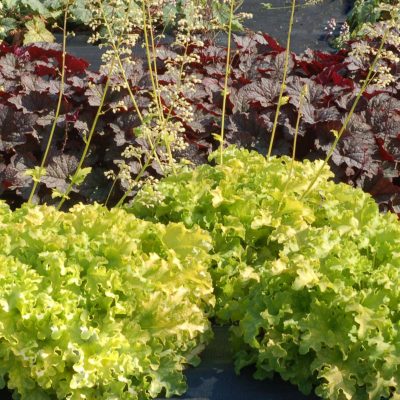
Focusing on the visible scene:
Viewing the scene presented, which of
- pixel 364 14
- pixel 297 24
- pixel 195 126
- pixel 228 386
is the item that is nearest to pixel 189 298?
pixel 228 386

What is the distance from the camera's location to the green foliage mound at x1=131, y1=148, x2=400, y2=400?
2826 millimetres

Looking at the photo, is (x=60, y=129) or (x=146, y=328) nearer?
(x=146, y=328)

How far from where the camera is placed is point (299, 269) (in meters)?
2.94

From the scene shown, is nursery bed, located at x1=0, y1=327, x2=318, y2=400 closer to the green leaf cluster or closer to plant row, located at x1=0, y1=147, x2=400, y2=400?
plant row, located at x1=0, y1=147, x2=400, y2=400

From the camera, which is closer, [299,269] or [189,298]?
[299,269]

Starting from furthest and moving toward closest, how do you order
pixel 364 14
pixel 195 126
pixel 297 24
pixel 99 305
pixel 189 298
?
1. pixel 297 24
2. pixel 364 14
3. pixel 195 126
4. pixel 189 298
5. pixel 99 305

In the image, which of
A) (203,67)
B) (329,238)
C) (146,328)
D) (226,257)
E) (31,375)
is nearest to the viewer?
(31,375)

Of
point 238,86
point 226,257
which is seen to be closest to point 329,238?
→ point 226,257

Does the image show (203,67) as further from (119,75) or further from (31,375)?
(31,375)

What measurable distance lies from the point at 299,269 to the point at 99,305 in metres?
0.63

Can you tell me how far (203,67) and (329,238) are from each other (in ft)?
6.90

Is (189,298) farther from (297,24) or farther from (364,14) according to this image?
(297,24)

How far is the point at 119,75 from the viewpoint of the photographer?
15.0 feet

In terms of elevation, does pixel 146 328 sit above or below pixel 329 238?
below
